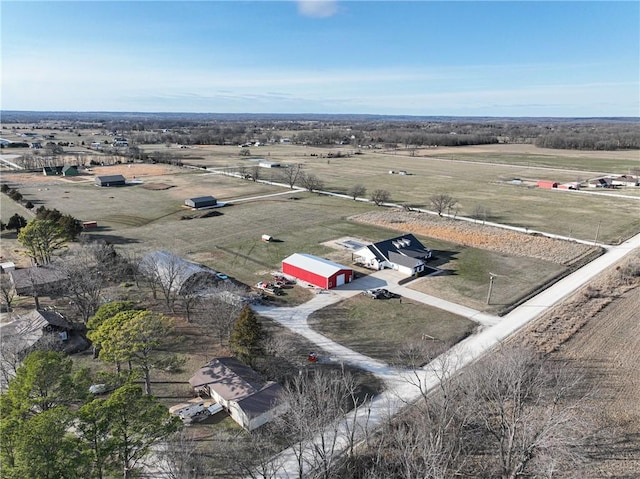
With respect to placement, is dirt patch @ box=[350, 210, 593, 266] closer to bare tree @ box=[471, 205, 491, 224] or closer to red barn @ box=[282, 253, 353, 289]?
bare tree @ box=[471, 205, 491, 224]

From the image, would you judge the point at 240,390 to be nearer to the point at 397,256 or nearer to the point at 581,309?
the point at 397,256

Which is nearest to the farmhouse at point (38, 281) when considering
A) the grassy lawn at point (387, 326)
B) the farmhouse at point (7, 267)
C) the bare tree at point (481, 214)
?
the farmhouse at point (7, 267)

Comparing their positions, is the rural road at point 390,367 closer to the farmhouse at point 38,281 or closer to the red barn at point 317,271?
the red barn at point 317,271

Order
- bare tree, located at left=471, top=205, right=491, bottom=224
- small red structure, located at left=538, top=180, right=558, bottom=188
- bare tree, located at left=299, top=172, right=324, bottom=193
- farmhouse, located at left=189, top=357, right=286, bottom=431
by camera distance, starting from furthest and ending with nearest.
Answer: small red structure, located at left=538, top=180, right=558, bottom=188, bare tree, located at left=299, top=172, right=324, bottom=193, bare tree, located at left=471, top=205, right=491, bottom=224, farmhouse, located at left=189, top=357, right=286, bottom=431

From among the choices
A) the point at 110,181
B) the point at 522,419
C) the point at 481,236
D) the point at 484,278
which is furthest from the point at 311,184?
the point at 522,419

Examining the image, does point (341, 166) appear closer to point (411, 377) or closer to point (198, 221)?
point (198, 221)

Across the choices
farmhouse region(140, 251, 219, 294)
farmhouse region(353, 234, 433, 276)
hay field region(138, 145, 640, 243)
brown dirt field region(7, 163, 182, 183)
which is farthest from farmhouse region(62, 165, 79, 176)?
farmhouse region(353, 234, 433, 276)

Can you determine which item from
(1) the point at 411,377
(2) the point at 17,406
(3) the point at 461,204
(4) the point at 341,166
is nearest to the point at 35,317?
(2) the point at 17,406
